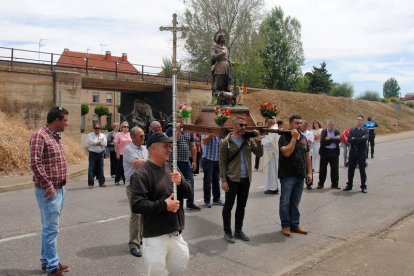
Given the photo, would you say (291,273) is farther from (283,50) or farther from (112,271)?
(283,50)

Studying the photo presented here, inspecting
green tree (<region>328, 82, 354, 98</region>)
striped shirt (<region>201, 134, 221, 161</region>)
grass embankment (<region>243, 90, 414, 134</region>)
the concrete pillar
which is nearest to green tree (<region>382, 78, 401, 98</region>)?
green tree (<region>328, 82, 354, 98</region>)

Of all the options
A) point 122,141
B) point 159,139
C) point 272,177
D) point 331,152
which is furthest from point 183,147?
point 159,139

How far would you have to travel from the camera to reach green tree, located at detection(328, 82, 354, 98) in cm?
6224

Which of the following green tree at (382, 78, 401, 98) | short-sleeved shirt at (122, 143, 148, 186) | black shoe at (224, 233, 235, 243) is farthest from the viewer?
green tree at (382, 78, 401, 98)

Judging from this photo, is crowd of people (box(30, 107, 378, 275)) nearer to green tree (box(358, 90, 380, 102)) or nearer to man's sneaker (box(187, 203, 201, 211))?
man's sneaker (box(187, 203, 201, 211))

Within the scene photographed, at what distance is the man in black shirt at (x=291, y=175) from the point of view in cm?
641

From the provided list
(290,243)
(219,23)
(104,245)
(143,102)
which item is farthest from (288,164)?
(219,23)

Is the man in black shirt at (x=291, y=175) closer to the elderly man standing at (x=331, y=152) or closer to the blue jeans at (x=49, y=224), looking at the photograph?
the blue jeans at (x=49, y=224)

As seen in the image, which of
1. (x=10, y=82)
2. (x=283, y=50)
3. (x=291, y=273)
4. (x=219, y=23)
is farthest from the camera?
(x=283, y=50)

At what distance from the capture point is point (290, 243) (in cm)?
601

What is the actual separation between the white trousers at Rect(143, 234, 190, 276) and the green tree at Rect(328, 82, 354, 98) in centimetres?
6091

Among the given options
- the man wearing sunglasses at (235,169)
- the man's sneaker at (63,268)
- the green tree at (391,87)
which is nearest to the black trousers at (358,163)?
the man wearing sunglasses at (235,169)

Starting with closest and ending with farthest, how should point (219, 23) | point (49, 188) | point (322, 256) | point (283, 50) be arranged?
1. point (49, 188)
2. point (322, 256)
3. point (219, 23)
4. point (283, 50)

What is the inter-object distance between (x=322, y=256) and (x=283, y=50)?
54.0 meters
